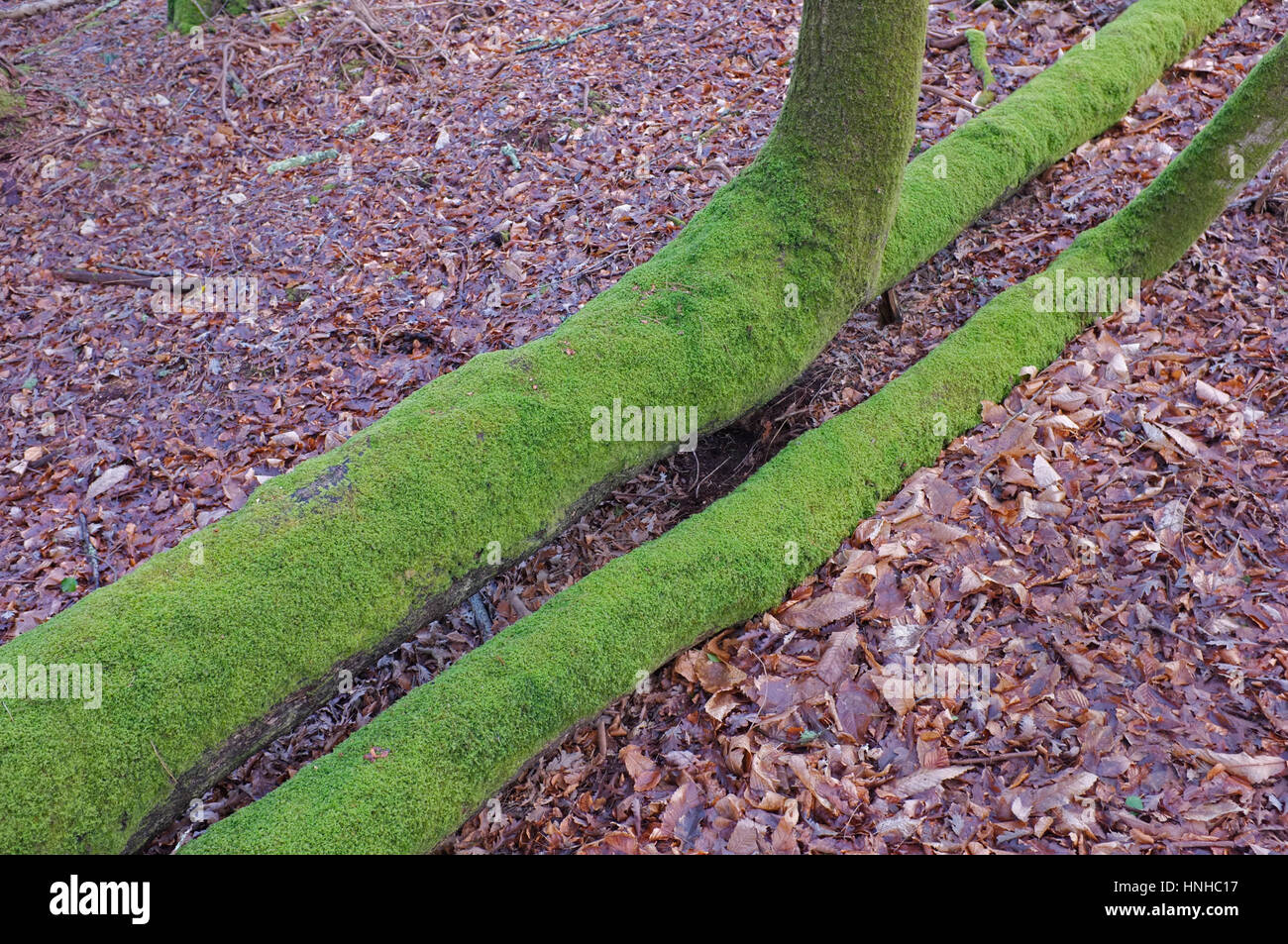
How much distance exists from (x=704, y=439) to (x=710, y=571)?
143 cm

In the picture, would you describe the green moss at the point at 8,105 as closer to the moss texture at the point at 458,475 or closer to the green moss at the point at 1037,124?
the moss texture at the point at 458,475

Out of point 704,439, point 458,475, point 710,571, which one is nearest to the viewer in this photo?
point 458,475

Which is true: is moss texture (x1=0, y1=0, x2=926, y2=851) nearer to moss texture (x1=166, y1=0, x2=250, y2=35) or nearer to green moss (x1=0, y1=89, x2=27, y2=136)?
green moss (x1=0, y1=89, x2=27, y2=136)

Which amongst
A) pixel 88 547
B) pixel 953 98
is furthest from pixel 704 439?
pixel 953 98

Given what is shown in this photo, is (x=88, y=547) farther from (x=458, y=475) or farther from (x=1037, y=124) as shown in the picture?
(x=1037, y=124)

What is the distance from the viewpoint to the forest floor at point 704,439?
10.7 feet

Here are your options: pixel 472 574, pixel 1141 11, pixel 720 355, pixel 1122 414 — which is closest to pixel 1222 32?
pixel 1141 11

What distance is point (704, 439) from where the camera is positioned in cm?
515

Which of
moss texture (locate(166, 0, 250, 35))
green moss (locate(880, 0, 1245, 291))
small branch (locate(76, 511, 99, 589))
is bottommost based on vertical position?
small branch (locate(76, 511, 99, 589))

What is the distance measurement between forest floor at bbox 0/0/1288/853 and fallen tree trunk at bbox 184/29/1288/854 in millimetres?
219

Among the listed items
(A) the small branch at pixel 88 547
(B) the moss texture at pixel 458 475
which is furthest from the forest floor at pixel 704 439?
(B) the moss texture at pixel 458 475

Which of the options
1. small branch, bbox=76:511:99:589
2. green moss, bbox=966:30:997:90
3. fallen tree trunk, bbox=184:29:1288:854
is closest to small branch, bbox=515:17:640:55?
green moss, bbox=966:30:997:90

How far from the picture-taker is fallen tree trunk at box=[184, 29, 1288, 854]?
3217 mm

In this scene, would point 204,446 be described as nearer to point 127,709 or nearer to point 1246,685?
point 127,709
